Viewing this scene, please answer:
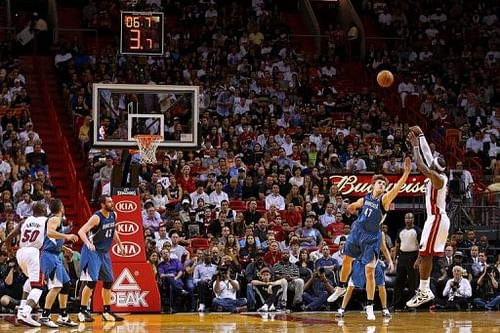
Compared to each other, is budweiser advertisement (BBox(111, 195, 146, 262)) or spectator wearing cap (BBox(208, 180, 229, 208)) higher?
spectator wearing cap (BBox(208, 180, 229, 208))

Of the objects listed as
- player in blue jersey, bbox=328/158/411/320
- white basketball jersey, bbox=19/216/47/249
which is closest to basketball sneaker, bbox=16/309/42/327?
white basketball jersey, bbox=19/216/47/249

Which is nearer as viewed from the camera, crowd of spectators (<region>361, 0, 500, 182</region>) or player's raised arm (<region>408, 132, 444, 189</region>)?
player's raised arm (<region>408, 132, 444, 189</region>)

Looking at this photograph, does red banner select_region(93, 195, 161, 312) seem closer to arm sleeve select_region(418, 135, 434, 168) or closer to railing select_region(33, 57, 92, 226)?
railing select_region(33, 57, 92, 226)

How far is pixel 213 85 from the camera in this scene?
2758 centimetres

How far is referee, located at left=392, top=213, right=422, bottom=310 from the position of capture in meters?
19.9

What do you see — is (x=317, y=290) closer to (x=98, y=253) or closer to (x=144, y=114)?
(x=144, y=114)

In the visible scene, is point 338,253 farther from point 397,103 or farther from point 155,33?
point 397,103

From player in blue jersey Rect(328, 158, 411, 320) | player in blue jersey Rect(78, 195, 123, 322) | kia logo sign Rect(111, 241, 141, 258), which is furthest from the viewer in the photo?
kia logo sign Rect(111, 241, 141, 258)

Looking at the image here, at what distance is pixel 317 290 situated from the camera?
66.0ft

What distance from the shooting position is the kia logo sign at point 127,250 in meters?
19.2

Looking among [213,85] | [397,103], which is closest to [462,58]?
[397,103]

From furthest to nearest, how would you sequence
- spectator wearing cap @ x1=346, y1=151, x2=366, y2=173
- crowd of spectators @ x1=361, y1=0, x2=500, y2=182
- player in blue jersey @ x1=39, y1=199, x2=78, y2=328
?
crowd of spectators @ x1=361, y1=0, x2=500, y2=182, spectator wearing cap @ x1=346, y1=151, x2=366, y2=173, player in blue jersey @ x1=39, y1=199, x2=78, y2=328

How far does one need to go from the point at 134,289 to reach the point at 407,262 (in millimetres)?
4948

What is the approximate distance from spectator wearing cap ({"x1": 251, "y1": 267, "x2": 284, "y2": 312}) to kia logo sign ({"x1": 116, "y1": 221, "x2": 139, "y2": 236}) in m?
2.31
